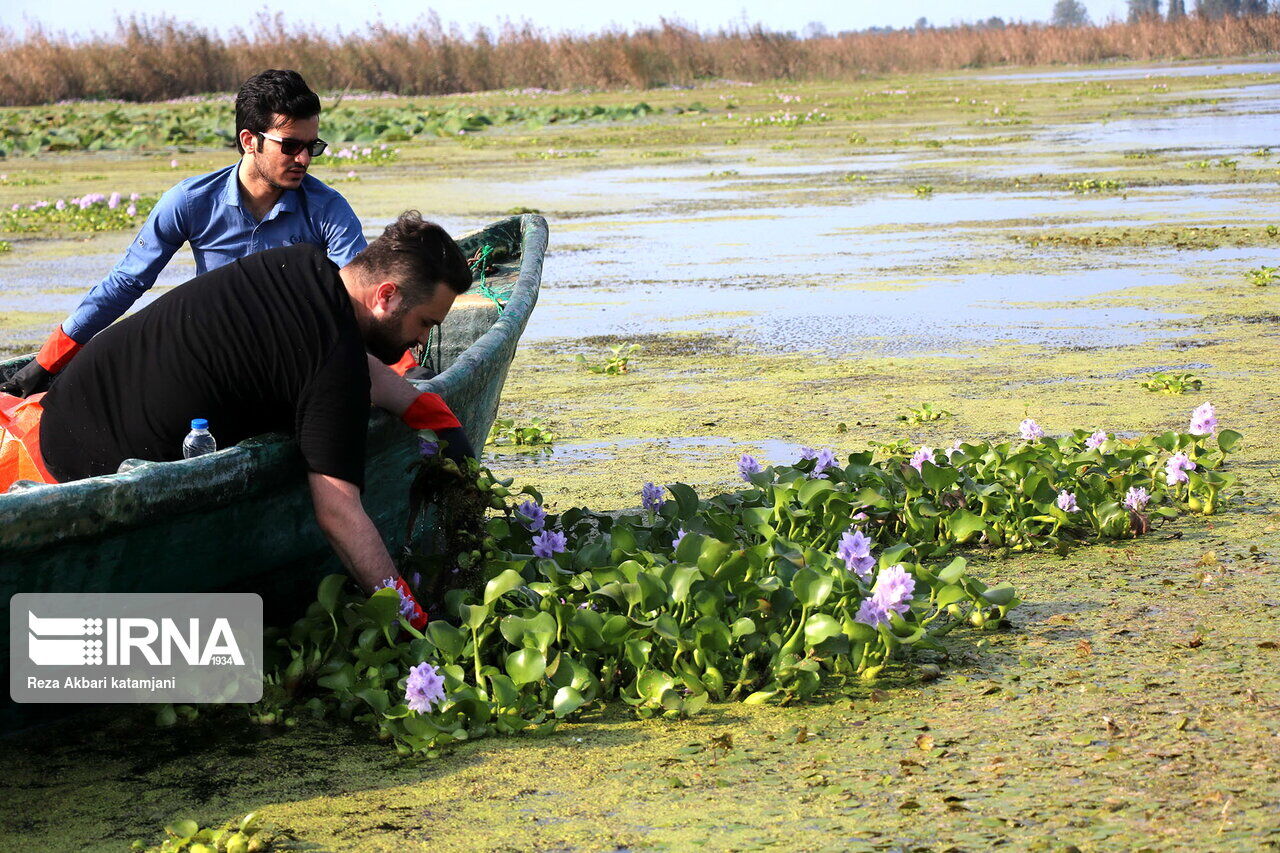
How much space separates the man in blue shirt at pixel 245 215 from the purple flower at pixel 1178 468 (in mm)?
2604

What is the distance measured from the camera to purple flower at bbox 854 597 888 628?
3607 millimetres

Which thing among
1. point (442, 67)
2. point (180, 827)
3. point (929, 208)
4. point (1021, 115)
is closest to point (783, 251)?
point (929, 208)

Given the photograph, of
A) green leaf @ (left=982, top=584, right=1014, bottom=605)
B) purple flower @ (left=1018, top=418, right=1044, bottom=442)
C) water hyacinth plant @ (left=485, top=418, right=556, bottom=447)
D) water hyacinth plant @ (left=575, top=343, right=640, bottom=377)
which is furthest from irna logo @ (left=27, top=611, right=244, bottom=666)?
water hyacinth plant @ (left=575, top=343, right=640, bottom=377)

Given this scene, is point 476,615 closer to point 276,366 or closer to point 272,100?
point 276,366

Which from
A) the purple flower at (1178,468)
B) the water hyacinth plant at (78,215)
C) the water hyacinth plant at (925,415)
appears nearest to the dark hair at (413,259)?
the purple flower at (1178,468)

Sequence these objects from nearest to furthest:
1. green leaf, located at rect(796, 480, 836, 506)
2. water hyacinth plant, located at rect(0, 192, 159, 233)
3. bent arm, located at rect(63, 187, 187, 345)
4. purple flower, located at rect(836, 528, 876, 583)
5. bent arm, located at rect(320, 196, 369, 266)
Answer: purple flower, located at rect(836, 528, 876, 583), green leaf, located at rect(796, 480, 836, 506), bent arm, located at rect(63, 187, 187, 345), bent arm, located at rect(320, 196, 369, 266), water hyacinth plant, located at rect(0, 192, 159, 233)

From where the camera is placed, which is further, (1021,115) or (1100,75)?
(1100,75)

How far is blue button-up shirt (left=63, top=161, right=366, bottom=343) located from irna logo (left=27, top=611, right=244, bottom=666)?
143cm

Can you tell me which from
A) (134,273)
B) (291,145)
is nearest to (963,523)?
(291,145)

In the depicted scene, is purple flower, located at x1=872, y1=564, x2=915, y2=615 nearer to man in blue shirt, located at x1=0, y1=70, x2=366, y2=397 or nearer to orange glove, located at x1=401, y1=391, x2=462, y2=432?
orange glove, located at x1=401, y1=391, x2=462, y2=432

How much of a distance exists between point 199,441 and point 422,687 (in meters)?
0.75

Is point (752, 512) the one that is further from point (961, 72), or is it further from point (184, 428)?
point (961, 72)

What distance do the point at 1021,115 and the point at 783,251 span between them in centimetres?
1759

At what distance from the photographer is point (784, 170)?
1967 centimetres
